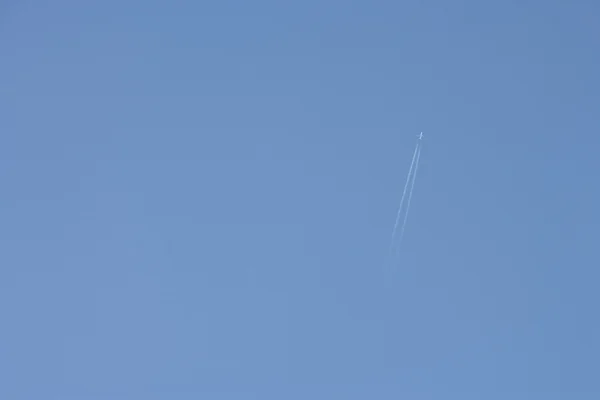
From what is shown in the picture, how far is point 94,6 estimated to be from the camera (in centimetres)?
190

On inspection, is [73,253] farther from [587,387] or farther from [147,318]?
[587,387]

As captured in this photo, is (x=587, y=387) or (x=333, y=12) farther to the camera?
(x=333, y=12)

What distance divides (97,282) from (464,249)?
845mm

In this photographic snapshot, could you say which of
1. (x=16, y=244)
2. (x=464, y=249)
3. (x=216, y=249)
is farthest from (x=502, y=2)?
(x=16, y=244)

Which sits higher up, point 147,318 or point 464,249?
point 464,249

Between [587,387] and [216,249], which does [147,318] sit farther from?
[587,387]

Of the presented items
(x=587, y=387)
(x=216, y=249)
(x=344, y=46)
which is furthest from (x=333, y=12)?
(x=587, y=387)

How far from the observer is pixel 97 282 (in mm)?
1814

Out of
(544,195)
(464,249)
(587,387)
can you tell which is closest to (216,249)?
(464,249)

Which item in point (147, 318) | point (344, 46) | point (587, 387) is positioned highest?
point (344, 46)

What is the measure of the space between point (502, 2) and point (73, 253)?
118 cm

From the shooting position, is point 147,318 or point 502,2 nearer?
point 147,318

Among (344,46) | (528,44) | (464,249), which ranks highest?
(528,44)

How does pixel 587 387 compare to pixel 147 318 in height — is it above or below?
above
